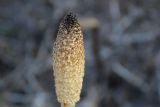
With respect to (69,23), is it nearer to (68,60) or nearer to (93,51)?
(68,60)

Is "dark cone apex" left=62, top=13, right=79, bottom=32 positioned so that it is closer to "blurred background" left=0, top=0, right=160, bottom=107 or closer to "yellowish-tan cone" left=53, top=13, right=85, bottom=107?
"yellowish-tan cone" left=53, top=13, right=85, bottom=107

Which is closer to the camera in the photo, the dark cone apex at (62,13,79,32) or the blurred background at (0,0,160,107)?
the dark cone apex at (62,13,79,32)

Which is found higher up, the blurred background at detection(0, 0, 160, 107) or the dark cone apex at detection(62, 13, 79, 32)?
the blurred background at detection(0, 0, 160, 107)

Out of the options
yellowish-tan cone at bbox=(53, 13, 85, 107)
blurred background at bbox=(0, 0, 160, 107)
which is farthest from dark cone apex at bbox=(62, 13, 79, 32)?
blurred background at bbox=(0, 0, 160, 107)

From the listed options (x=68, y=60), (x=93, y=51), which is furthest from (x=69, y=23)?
(x=93, y=51)

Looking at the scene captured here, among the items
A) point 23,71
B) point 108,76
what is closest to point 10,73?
point 23,71

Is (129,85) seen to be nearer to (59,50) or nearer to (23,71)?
(23,71)

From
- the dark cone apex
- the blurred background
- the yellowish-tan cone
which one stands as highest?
the blurred background
